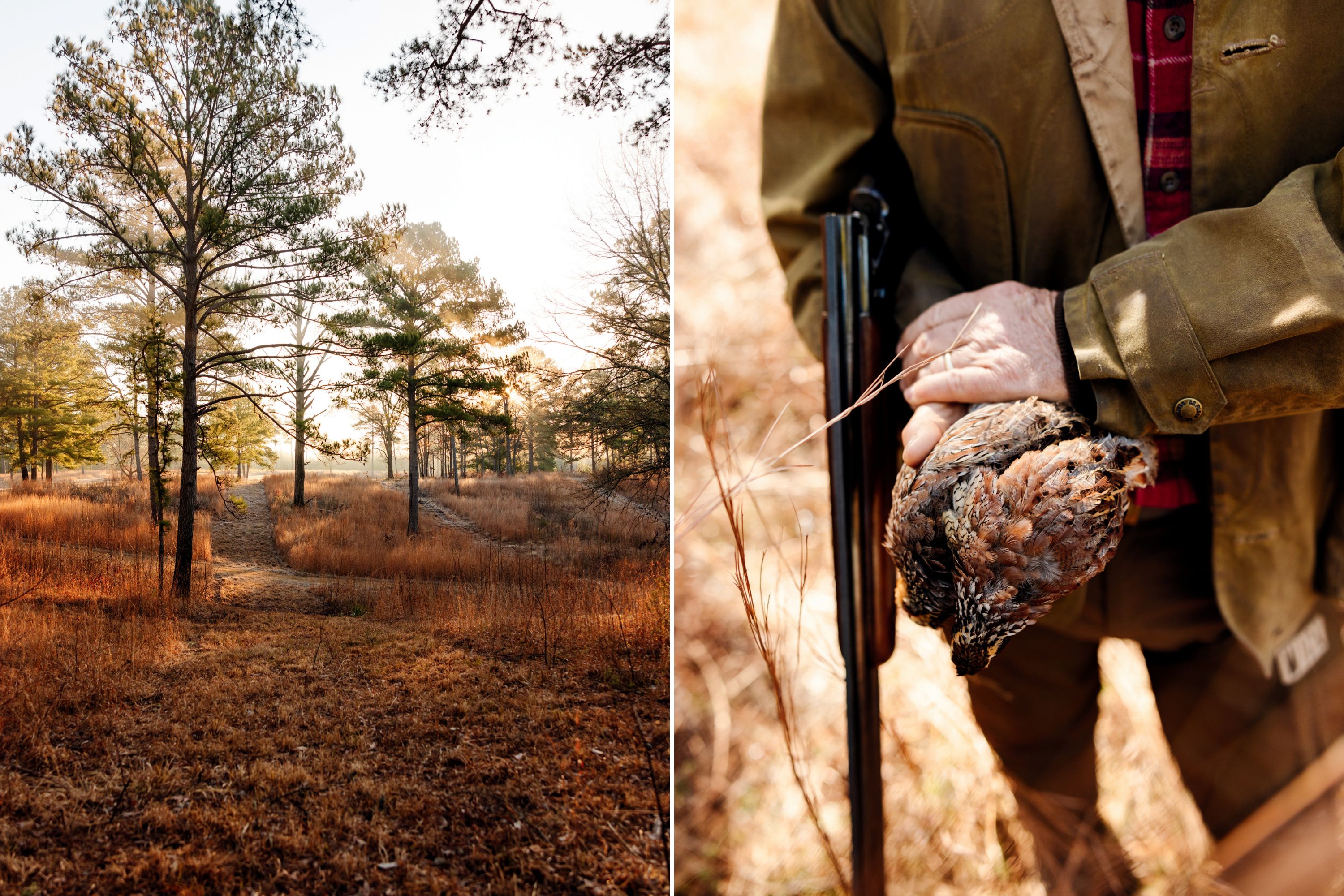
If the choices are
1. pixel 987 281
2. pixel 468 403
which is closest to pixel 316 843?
pixel 468 403

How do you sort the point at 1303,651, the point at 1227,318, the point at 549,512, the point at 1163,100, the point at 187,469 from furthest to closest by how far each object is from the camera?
1. the point at 549,512
2. the point at 187,469
3. the point at 1303,651
4. the point at 1163,100
5. the point at 1227,318

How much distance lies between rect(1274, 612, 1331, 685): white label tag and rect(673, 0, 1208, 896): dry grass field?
0.38m

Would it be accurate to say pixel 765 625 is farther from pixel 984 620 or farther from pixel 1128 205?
pixel 1128 205

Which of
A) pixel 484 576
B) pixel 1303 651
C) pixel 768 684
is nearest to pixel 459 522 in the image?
pixel 484 576

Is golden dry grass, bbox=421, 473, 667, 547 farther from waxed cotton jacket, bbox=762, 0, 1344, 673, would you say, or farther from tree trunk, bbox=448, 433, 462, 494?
waxed cotton jacket, bbox=762, 0, 1344, 673

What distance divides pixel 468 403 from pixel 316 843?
0.98 metres

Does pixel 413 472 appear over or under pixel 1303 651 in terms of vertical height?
over

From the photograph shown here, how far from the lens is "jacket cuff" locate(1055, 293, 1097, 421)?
0.62 metres

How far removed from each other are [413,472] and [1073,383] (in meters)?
1.43

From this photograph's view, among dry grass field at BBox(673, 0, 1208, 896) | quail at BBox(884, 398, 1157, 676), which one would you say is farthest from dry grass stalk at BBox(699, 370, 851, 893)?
quail at BBox(884, 398, 1157, 676)

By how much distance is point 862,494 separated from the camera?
83 centimetres

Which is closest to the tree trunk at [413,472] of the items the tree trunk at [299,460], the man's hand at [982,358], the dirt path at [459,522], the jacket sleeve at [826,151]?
the dirt path at [459,522]

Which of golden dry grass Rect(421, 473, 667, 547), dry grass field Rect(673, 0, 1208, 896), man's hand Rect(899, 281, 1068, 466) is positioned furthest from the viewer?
golden dry grass Rect(421, 473, 667, 547)

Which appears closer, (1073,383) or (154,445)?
(1073,383)
